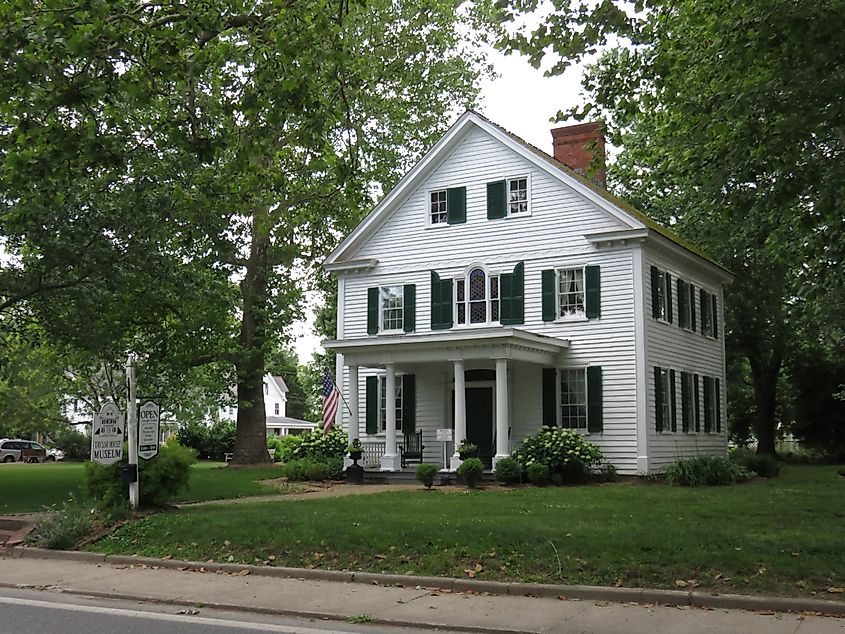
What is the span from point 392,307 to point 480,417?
4.42m

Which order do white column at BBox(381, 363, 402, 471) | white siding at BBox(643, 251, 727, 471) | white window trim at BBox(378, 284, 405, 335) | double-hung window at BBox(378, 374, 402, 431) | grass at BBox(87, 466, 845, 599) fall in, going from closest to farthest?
grass at BBox(87, 466, 845, 599), white siding at BBox(643, 251, 727, 471), white column at BBox(381, 363, 402, 471), double-hung window at BBox(378, 374, 402, 431), white window trim at BBox(378, 284, 405, 335)

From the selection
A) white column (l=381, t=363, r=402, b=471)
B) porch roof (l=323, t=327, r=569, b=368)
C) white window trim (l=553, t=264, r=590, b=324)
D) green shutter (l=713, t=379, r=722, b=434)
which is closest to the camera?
porch roof (l=323, t=327, r=569, b=368)

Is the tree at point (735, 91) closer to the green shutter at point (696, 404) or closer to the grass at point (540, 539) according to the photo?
the grass at point (540, 539)

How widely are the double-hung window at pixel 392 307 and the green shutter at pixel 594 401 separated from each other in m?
6.20

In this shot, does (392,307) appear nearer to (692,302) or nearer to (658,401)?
(658,401)

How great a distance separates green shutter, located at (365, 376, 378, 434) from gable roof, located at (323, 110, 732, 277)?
398 centimetres

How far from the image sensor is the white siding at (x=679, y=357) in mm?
23812

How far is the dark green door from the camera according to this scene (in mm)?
25453

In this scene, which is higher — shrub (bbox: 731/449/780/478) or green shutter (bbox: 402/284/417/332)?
green shutter (bbox: 402/284/417/332)

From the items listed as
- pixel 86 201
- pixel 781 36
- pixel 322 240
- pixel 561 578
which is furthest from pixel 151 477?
pixel 322 240

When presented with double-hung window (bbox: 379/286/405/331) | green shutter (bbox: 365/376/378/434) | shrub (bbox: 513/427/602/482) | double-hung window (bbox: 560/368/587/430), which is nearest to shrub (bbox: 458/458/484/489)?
shrub (bbox: 513/427/602/482)

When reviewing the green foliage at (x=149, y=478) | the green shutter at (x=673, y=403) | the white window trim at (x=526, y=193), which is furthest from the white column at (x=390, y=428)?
the green foliage at (x=149, y=478)

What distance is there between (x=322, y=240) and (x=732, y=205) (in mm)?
23060

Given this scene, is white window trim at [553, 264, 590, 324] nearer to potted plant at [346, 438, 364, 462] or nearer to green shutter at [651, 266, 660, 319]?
green shutter at [651, 266, 660, 319]
